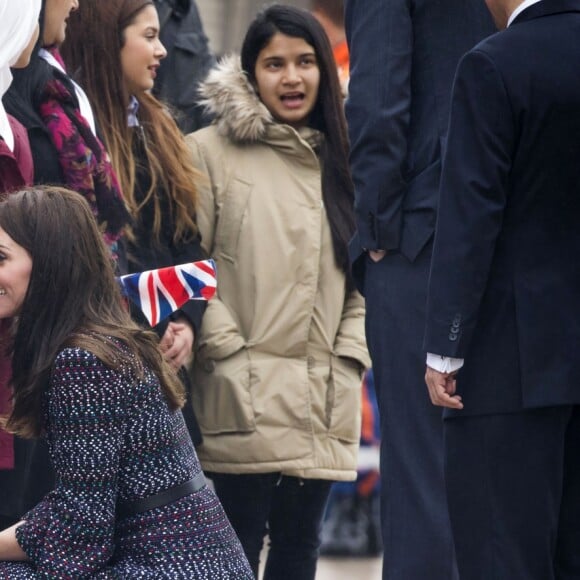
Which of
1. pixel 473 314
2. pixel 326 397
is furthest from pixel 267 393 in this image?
pixel 473 314

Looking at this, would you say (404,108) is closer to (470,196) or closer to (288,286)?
(470,196)

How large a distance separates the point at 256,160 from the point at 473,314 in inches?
66.2

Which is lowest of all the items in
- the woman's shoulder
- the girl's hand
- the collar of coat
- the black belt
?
the girl's hand

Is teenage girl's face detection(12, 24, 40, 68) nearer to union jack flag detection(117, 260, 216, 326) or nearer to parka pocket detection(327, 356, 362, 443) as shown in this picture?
union jack flag detection(117, 260, 216, 326)

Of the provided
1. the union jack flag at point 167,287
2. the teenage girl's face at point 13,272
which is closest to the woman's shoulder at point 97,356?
the teenage girl's face at point 13,272

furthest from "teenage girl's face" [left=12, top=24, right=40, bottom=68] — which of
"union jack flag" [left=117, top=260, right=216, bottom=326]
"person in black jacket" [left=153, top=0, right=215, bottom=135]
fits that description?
"person in black jacket" [left=153, top=0, right=215, bottom=135]

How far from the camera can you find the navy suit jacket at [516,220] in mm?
3633

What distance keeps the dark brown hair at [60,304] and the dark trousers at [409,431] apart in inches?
33.8

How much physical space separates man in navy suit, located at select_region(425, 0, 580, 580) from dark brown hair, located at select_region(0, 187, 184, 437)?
0.72m

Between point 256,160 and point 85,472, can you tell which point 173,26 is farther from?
point 85,472

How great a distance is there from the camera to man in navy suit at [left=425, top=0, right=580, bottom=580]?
11.9 feet

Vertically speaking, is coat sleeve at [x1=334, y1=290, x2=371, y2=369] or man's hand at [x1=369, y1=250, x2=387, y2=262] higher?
man's hand at [x1=369, y1=250, x2=387, y2=262]

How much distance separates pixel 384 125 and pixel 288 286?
3.05 ft

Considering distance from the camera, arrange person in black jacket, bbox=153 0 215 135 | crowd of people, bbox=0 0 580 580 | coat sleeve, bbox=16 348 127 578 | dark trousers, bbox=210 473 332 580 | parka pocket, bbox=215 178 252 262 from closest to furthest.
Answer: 1. coat sleeve, bbox=16 348 127 578
2. crowd of people, bbox=0 0 580 580
3. dark trousers, bbox=210 473 332 580
4. parka pocket, bbox=215 178 252 262
5. person in black jacket, bbox=153 0 215 135
